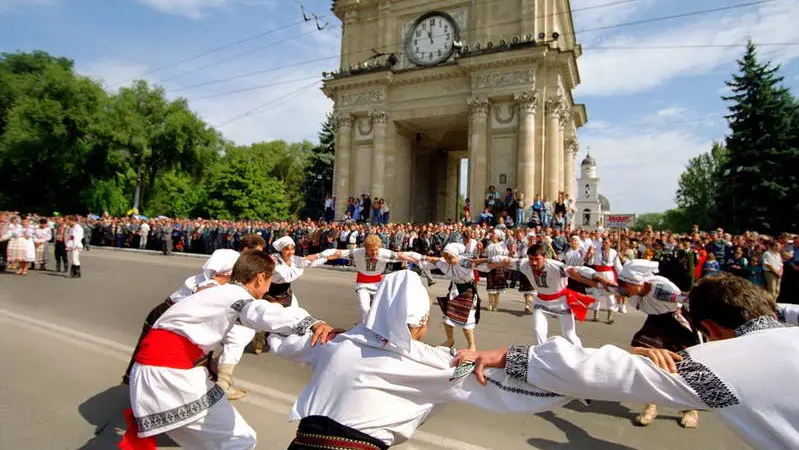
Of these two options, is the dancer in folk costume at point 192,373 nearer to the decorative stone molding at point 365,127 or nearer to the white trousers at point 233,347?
the white trousers at point 233,347

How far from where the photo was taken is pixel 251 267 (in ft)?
11.1

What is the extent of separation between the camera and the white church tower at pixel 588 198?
9090 centimetres

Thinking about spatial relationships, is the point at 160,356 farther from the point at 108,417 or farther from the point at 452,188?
the point at 452,188

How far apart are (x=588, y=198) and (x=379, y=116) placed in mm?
77064

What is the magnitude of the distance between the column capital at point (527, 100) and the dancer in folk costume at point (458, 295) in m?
19.5

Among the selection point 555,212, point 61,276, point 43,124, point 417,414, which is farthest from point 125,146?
point 417,414

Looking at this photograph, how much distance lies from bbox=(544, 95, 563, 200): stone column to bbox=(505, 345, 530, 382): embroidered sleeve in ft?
79.4

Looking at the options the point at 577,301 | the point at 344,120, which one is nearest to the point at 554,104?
the point at 344,120

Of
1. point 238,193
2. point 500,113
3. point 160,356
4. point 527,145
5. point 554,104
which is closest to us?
point 160,356

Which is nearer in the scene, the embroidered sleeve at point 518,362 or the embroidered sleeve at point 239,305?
the embroidered sleeve at point 518,362

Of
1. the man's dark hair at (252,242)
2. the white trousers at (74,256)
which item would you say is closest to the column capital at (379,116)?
the white trousers at (74,256)

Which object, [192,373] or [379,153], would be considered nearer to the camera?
[192,373]

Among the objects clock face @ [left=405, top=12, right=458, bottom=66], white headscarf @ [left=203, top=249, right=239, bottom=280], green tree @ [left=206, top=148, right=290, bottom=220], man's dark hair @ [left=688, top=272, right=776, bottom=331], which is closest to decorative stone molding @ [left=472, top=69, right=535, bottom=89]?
clock face @ [left=405, top=12, right=458, bottom=66]

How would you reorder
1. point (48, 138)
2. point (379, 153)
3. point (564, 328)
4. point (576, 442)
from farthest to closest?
point (48, 138)
point (379, 153)
point (564, 328)
point (576, 442)
